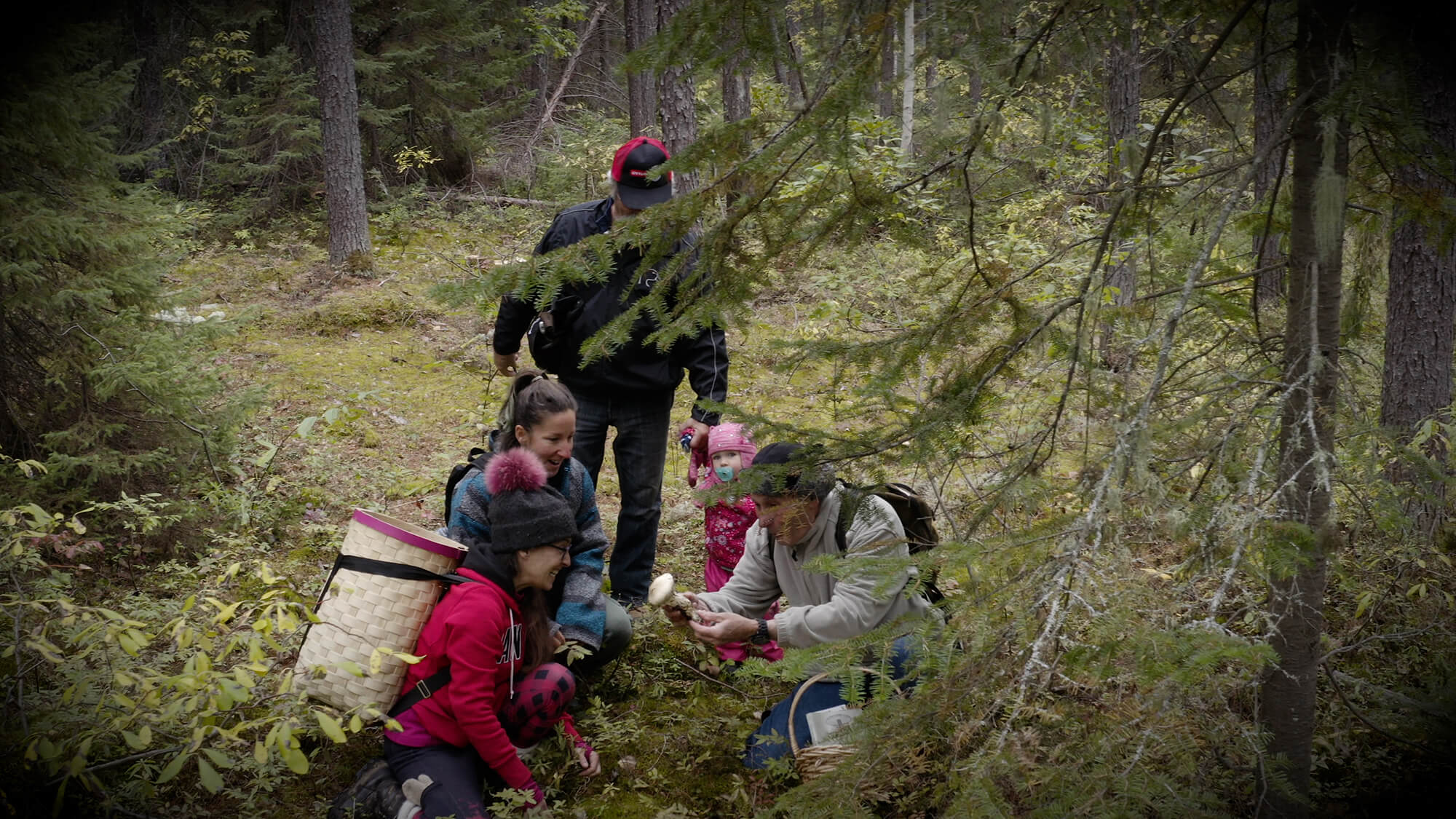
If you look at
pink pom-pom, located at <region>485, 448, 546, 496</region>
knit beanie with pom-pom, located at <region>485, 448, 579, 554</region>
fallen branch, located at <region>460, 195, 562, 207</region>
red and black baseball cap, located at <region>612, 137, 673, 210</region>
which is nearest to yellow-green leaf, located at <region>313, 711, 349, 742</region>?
knit beanie with pom-pom, located at <region>485, 448, 579, 554</region>

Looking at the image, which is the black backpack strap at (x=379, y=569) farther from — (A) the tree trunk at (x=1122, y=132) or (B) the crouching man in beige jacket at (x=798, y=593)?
(A) the tree trunk at (x=1122, y=132)

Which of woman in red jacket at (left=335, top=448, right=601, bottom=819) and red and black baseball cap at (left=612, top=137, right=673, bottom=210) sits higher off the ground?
red and black baseball cap at (left=612, top=137, right=673, bottom=210)

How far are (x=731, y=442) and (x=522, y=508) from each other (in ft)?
5.33

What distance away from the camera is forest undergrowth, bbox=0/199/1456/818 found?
1.91 m

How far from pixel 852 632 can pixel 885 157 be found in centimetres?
832

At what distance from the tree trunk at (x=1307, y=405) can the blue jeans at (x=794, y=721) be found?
1386 millimetres

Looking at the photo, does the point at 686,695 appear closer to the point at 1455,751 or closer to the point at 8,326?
the point at 1455,751

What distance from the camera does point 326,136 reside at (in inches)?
458

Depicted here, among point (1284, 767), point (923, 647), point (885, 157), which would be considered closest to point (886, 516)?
point (923, 647)

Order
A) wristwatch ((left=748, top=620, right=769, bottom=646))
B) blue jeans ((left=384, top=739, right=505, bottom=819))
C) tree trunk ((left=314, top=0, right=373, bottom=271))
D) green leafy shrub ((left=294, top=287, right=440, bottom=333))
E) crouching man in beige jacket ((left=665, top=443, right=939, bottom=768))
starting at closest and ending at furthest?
blue jeans ((left=384, top=739, right=505, bottom=819)) → crouching man in beige jacket ((left=665, top=443, right=939, bottom=768)) → wristwatch ((left=748, top=620, right=769, bottom=646)) → green leafy shrub ((left=294, top=287, right=440, bottom=333)) → tree trunk ((left=314, top=0, right=373, bottom=271))

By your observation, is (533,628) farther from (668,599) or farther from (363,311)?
(363,311)

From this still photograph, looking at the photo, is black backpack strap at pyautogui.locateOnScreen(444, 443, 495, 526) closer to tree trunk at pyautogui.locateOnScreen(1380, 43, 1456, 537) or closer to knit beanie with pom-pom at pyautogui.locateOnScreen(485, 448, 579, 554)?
knit beanie with pom-pom at pyautogui.locateOnScreen(485, 448, 579, 554)

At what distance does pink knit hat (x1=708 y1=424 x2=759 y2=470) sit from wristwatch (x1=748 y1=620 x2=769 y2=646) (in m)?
1.09

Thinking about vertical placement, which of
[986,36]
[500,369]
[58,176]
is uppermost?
[986,36]
